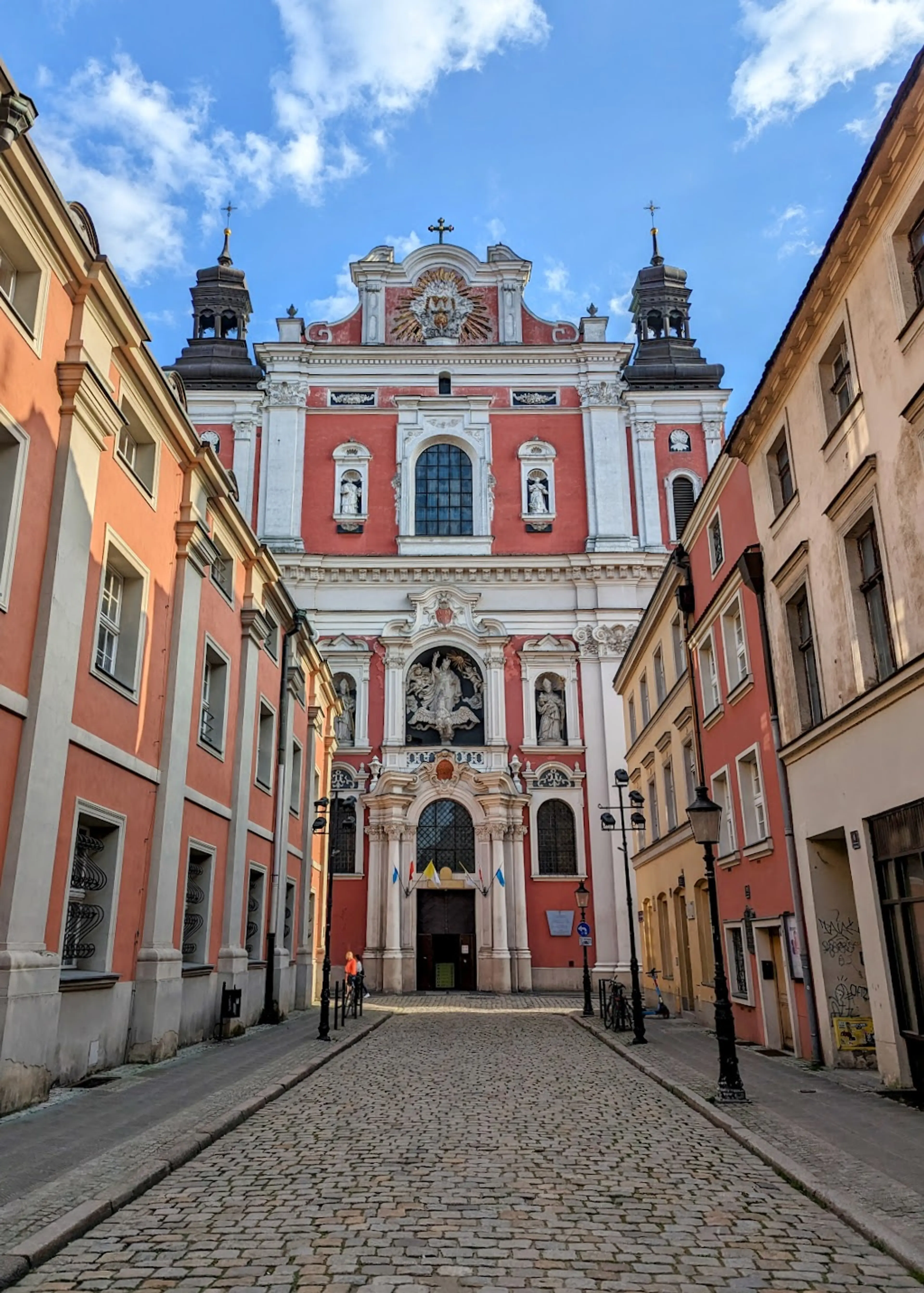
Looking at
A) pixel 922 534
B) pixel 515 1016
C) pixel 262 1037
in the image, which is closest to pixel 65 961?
pixel 262 1037

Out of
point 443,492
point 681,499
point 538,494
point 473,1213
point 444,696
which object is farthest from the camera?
point 443,492

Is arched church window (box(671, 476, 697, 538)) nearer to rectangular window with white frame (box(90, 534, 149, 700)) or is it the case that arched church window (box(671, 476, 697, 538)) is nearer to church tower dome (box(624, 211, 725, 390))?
church tower dome (box(624, 211, 725, 390))

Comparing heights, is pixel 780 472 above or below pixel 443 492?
below

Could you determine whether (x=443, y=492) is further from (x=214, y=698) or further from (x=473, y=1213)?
(x=473, y=1213)

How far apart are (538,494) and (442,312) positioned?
927cm

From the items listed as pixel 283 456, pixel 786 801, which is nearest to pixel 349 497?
pixel 283 456

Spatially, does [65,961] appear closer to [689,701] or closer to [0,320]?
[0,320]

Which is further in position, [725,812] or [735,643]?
[725,812]

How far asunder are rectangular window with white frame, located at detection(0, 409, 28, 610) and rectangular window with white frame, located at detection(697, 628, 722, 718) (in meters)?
12.0

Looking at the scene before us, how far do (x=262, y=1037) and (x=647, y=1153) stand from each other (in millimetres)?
10997

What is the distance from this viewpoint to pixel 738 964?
17656 millimetres

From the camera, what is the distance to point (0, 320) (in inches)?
407

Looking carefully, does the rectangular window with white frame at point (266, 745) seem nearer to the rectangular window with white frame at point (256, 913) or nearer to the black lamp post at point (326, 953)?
the black lamp post at point (326, 953)

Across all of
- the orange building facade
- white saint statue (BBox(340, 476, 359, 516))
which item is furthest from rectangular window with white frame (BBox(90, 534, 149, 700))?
white saint statue (BBox(340, 476, 359, 516))
